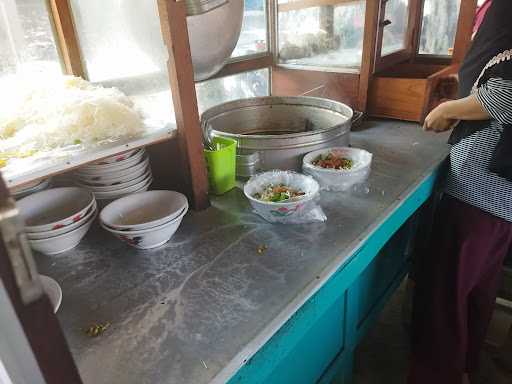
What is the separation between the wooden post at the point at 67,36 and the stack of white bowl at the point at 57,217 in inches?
19.1

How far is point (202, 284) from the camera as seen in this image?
3.18 feet

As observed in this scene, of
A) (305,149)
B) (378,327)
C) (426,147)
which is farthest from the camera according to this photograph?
(378,327)

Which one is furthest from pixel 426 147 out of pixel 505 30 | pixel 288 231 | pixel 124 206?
pixel 124 206

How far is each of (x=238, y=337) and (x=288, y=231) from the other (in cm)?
45

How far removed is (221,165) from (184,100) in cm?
30

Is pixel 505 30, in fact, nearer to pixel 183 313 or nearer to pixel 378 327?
pixel 183 313

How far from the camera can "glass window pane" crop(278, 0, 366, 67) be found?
6.64 ft

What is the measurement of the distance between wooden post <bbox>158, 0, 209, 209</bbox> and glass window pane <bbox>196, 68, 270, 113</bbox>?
0.82 meters

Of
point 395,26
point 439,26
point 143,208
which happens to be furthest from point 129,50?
point 439,26

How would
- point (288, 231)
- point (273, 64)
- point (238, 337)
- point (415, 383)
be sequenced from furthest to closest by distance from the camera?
point (273, 64) < point (415, 383) < point (288, 231) < point (238, 337)

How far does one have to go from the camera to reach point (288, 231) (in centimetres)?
118

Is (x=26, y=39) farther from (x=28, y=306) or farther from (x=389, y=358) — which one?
(x=389, y=358)

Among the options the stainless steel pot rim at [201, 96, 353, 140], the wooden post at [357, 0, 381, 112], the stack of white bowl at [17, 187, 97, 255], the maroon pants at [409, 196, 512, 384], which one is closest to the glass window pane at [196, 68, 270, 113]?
the stainless steel pot rim at [201, 96, 353, 140]

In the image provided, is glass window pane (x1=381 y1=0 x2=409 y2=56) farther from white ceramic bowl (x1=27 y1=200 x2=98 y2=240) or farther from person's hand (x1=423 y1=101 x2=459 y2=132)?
white ceramic bowl (x1=27 y1=200 x2=98 y2=240)
